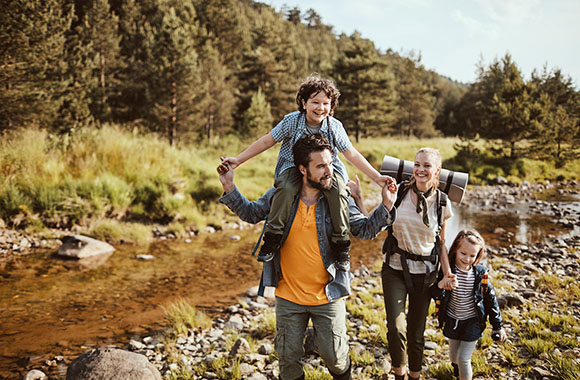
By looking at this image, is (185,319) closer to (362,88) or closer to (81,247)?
(81,247)

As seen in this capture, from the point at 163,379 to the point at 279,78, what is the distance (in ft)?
110

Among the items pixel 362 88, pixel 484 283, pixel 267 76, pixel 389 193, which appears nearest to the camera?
pixel 389 193

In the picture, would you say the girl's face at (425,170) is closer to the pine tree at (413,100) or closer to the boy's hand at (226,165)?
the boy's hand at (226,165)

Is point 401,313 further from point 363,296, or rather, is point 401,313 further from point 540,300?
point 540,300

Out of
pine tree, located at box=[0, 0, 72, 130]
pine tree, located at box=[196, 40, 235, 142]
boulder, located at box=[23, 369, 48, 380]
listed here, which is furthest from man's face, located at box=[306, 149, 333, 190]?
pine tree, located at box=[196, 40, 235, 142]

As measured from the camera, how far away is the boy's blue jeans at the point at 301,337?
2.76m

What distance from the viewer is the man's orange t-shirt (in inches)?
112

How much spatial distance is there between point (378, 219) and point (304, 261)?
0.68 metres

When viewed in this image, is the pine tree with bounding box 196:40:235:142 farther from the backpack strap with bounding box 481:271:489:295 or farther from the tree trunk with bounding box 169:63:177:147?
the backpack strap with bounding box 481:271:489:295

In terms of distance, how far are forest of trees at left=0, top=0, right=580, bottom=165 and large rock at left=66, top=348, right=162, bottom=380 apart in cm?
1347

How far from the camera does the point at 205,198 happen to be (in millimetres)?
13805

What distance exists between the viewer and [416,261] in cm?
333

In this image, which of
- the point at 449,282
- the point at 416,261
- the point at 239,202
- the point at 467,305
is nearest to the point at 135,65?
the point at 239,202

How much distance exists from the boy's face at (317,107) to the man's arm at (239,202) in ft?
2.51
